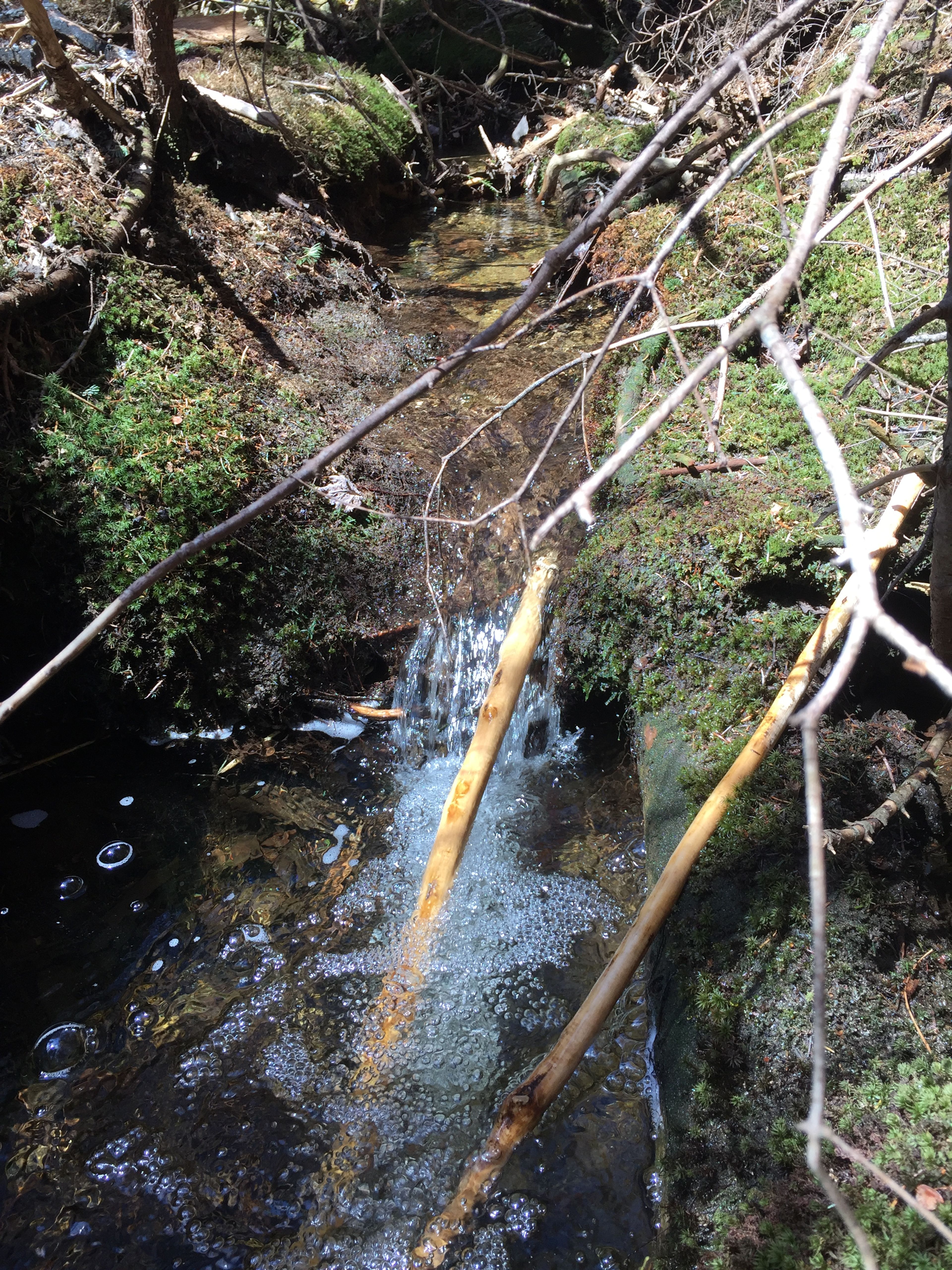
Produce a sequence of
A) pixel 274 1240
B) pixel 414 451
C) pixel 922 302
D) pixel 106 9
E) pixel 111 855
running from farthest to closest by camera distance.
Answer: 1. pixel 106 9
2. pixel 414 451
3. pixel 922 302
4. pixel 111 855
5. pixel 274 1240

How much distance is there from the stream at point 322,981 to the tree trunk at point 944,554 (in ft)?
5.27

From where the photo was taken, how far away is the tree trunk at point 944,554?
7.67ft

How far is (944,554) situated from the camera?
250 centimetres

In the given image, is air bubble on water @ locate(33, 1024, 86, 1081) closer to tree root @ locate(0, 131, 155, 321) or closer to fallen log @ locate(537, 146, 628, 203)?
tree root @ locate(0, 131, 155, 321)

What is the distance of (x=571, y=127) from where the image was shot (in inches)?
339

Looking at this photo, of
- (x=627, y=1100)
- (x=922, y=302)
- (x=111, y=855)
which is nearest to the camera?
(x=627, y=1100)

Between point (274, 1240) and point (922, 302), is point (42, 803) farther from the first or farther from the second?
point (922, 302)

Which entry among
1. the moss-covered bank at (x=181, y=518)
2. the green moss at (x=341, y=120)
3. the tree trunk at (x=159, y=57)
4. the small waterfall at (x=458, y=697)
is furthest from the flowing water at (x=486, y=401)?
the tree trunk at (x=159, y=57)

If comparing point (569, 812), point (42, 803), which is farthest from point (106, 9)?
point (569, 812)

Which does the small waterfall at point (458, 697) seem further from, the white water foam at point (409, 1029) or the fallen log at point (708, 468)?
the fallen log at point (708, 468)

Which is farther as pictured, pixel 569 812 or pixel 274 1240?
pixel 569 812

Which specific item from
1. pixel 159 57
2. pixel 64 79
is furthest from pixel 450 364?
pixel 159 57

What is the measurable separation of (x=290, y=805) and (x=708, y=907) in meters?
2.24

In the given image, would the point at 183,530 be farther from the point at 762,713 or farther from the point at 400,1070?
the point at 762,713
